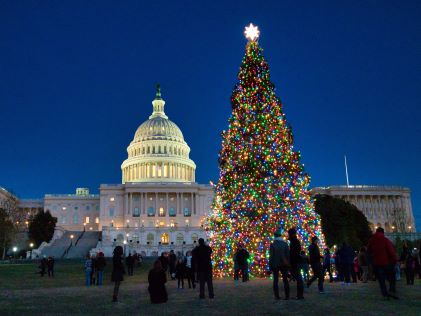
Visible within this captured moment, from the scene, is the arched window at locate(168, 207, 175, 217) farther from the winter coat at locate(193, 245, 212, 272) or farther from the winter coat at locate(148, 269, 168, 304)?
the winter coat at locate(148, 269, 168, 304)

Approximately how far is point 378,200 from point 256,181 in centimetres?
10736

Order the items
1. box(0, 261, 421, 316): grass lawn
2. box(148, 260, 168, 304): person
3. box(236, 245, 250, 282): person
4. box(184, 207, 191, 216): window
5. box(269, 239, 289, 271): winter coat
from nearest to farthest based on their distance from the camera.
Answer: box(0, 261, 421, 316): grass lawn < box(148, 260, 168, 304): person < box(269, 239, 289, 271): winter coat < box(236, 245, 250, 282): person < box(184, 207, 191, 216): window

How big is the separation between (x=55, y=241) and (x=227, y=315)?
8638 centimetres

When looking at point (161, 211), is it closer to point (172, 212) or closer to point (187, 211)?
point (172, 212)

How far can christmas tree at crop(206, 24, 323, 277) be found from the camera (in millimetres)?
27484

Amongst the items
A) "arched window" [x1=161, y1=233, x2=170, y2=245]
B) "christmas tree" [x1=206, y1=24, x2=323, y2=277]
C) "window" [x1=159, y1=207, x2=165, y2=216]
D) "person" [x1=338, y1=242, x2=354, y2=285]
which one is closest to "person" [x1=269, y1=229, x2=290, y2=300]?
"person" [x1=338, y1=242, x2=354, y2=285]

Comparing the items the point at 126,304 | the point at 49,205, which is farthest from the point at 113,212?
the point at 126,304

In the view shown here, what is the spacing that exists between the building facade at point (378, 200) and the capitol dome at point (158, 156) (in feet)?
119

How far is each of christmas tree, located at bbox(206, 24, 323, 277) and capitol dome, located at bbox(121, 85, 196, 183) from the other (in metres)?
101

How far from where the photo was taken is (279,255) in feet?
51.6

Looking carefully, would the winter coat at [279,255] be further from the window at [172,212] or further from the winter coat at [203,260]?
the window at [172,212]

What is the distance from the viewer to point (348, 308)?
1306 centimetres

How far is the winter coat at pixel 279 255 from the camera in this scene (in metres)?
15.6

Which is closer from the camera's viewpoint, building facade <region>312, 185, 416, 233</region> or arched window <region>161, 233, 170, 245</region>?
arched window <region>161, 233, 170, 245</region>
